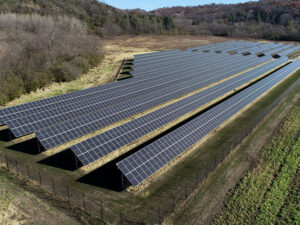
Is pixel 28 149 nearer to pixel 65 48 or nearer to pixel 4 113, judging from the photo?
pixel 4 113

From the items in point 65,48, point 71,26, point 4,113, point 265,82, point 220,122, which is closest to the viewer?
point 4,113

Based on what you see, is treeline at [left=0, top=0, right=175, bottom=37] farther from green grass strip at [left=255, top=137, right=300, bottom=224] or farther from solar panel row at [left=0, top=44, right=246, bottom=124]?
green grass strip at [left=255, top=137, right=300, bottom=224]

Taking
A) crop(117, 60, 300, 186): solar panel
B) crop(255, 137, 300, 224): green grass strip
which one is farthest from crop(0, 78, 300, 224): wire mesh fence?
crop(255, 137, 300, 224): green grass strip

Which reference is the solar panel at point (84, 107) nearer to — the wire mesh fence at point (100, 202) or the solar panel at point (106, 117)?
the solar panel at point (106, 117)

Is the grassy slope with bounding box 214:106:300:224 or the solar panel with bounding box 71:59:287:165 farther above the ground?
the solar panel with bounding box 71:59:287:165

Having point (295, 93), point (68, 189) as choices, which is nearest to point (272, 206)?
point (68, 189)

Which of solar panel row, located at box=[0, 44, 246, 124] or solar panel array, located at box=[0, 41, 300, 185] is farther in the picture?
solar panel row, located at box=[0, 44, 246, 124]

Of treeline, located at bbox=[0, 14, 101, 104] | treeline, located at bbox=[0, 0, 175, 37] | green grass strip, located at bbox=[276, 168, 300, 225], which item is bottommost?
green grass strip, located at bbox=[276, 168, 300, 225]
